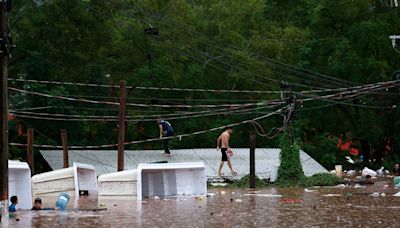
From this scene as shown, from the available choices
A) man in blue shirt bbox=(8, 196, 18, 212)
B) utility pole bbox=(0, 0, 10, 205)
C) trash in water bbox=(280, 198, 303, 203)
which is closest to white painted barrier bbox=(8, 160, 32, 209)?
man in blue shirt bbox=(8, 196, 18, 212)

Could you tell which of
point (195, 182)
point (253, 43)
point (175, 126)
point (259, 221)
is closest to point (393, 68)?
point (253, 43)

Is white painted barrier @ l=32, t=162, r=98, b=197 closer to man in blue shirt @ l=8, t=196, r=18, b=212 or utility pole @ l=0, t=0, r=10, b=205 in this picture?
man in blue shirt @ l=8, t=196, r=18, b=212

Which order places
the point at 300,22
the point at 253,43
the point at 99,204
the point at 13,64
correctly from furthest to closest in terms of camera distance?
1. the point at 300,22
2. the point at 253,43
3. the point at 13,64
4. the point at 99,204

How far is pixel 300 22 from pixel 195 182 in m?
31.7

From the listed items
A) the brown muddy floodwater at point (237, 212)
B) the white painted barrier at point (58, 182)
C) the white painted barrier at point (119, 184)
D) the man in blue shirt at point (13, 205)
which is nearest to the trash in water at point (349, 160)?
the brown muddy floodwater at point (237, 212)

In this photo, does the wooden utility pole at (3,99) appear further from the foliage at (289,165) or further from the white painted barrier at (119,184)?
the foliage at (289,165)

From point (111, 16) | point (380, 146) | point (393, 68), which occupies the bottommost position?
point (380, 146)

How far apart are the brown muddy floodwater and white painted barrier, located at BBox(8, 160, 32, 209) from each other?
1.46 metres

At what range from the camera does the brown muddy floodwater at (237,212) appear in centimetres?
1989

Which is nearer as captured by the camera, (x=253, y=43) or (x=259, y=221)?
(x=259, y=221)

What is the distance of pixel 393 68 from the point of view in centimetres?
5250

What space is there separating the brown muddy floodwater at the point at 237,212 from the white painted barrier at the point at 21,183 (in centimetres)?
146

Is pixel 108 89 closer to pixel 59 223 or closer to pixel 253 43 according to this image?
pixel 253 43

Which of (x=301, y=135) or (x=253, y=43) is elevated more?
(x=253, y=43)
